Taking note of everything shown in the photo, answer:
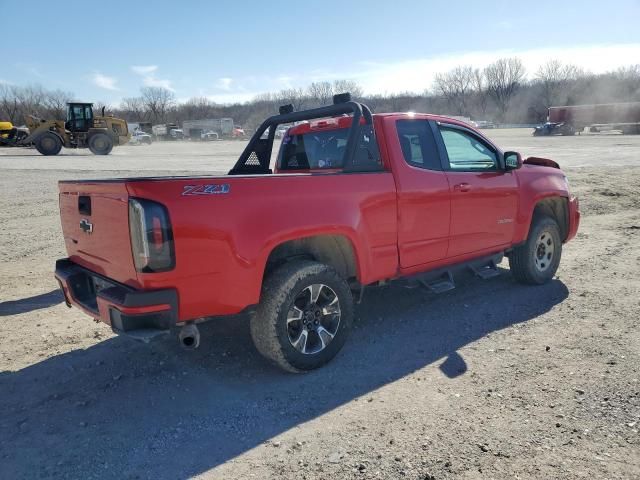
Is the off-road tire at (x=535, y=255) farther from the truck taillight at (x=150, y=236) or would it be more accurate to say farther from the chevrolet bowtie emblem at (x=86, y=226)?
the chevrolet bowtie emblem at (x=86, y=226)

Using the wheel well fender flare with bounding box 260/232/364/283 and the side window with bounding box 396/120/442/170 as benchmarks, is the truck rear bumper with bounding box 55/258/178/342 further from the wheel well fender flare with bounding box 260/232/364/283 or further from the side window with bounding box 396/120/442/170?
the side window with bounding box 396/120/442/170

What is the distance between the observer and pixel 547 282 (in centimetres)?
583

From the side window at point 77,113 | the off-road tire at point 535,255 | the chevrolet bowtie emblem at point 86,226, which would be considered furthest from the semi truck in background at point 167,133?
the chevrolet bowtie emblem at point 86,226

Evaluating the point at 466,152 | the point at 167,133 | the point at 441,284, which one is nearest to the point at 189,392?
the point at 441,284

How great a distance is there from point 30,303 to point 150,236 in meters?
3.31

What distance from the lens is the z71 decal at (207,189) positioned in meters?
2.99

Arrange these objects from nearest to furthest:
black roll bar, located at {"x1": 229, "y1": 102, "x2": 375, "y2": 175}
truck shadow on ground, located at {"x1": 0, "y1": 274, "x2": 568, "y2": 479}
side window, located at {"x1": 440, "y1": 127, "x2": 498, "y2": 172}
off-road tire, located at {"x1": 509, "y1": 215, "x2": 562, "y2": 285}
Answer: truck shadow on ground, located at {"x1": 0, "y1": 274, "x2": 568, "y2": 479} < black roll bar, located at {"x1": 229, "y1": 102, "x2": 375, "y2": 175} < side window, located at {"x1": 440, "y1": 127, "x2": 498, "y2": 172} < off-road tire, located at {"x1": 509, "y1": 215, "x2": 562, "y2": 285}

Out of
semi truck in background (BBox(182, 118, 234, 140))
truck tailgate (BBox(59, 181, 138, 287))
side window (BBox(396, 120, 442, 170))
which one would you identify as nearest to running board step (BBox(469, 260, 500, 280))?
side window (BBox(396, 120, 442, 170))

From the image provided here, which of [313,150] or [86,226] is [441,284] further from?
[86,226]

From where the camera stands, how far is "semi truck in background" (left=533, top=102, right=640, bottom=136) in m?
53.8

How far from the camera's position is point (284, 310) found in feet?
11.4

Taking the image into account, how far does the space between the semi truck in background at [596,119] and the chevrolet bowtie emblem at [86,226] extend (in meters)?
60.2

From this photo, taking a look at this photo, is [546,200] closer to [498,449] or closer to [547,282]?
[547,282]

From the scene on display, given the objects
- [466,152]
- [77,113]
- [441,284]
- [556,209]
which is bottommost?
[441,284]
